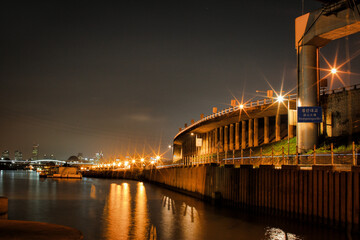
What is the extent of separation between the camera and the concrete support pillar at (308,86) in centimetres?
4028

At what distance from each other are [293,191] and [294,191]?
0.33 ft

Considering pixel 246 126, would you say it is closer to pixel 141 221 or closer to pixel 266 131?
pixel 266 131

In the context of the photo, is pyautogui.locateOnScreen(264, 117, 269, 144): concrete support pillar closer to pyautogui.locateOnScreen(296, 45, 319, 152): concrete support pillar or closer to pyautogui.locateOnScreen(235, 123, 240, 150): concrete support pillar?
pyautogui.locateOnScreen(235, 123, 240, 150): concrete support pillar

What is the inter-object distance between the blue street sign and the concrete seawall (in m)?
11.1

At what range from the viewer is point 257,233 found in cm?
2094

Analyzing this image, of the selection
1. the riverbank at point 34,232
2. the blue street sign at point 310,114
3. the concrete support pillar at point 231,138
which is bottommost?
the riverbank at point 34,232

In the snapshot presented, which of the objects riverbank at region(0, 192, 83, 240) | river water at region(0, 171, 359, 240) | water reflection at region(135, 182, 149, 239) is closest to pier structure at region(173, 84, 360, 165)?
river water at region(0, 171, 359, 240)

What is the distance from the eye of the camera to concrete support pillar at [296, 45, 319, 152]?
132 ft

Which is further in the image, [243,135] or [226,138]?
[226,138]

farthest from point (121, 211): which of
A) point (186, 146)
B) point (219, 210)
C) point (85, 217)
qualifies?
point (186, 146)

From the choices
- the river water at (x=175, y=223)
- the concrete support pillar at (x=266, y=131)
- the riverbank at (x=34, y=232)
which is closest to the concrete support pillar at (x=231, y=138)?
the concrete support pillar at (x=266, y=131)

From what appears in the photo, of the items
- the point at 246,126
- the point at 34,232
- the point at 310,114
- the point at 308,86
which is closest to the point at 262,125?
the point at 246,126

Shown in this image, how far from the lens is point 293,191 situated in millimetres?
22141

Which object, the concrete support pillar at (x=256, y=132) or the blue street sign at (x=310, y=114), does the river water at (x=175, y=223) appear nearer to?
the blue street sign at (x=310, y=114)
